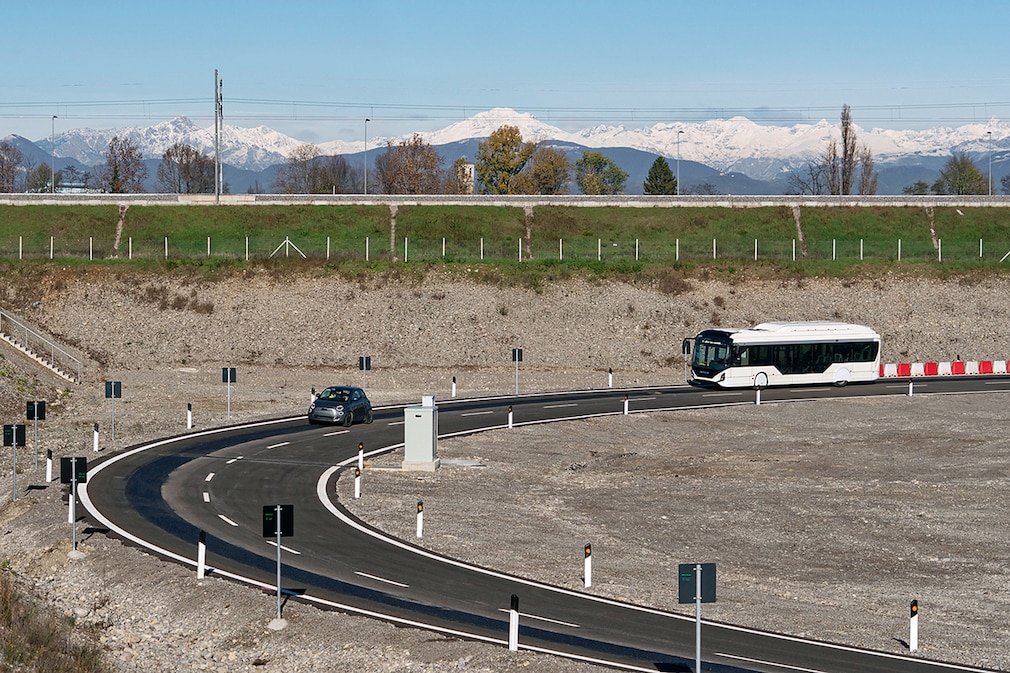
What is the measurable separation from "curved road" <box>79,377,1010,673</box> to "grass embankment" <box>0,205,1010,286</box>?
3435cm

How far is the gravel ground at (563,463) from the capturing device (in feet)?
79.4

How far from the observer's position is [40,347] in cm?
6638

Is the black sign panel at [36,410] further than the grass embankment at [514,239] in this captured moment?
No

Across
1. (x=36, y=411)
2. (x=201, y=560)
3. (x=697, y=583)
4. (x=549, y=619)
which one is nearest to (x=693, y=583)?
(x=697, y=583)

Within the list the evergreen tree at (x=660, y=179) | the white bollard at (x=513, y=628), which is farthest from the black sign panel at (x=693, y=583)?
the evergreen tree at (x=660, y=179)

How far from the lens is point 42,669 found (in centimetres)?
2117

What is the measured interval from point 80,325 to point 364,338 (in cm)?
1770

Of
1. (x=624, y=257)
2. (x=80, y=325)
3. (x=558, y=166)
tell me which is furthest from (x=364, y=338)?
(x=558, y=166)

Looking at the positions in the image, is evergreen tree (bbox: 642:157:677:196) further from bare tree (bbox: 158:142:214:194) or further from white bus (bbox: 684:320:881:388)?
bare tree (bbox: 158:142:214:194)

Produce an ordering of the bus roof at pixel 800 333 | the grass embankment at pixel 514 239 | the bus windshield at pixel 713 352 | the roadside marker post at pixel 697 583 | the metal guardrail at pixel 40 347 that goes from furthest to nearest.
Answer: the grass embankment at pixel 514 239
the metal guardrail at pixel 40 347
the bus windshield at pixel 713 352
the bus roof at pixel 800 333
the roadside marker post at pixel 697 583

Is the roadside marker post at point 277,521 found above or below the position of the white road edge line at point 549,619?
above

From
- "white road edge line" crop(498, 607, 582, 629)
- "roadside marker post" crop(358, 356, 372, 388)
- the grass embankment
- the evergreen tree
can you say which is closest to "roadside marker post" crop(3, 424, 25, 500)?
"white road edge line" crop(498, 607, 582, 629)

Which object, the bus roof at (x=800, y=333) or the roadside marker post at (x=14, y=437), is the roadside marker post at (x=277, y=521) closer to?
the roadside marker post at (x=14, y=437)

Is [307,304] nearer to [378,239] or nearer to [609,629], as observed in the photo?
[378,239]
